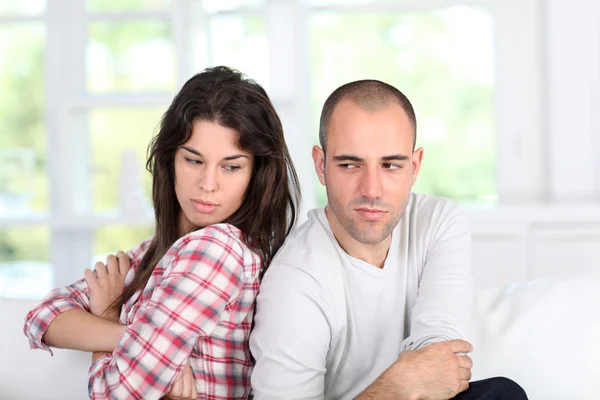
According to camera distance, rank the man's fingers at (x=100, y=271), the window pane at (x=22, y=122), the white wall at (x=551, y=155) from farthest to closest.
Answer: the window pane at (x=22, y=122) → the white wall at (x=551, y=155) → the man's fingers at (x=100, y=271)

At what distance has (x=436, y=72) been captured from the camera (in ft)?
12.5

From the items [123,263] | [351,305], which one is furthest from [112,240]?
Answer: [351,305]

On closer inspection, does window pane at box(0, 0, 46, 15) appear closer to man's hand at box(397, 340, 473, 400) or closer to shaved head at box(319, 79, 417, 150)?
shaved head at box(319, 79, 417, 150)

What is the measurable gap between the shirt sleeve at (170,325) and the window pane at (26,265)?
2735mm

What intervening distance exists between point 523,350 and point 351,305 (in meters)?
0.44

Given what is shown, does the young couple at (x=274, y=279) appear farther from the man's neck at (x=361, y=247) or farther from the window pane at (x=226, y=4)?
the window pane at (x=226, y=4)

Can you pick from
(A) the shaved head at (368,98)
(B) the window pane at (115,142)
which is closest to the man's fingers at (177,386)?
(A) the shaved head at (368,98)

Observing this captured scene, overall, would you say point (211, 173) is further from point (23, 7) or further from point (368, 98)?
point (23, 7)

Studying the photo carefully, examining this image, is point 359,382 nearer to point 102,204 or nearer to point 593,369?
point 593,369

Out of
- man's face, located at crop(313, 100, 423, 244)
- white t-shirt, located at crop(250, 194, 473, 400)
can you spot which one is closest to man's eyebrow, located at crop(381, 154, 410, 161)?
man's face, located at crop(313, 100, 423, 244)

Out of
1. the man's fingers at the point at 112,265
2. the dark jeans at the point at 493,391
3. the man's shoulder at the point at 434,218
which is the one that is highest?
the man's shoulder at the point at 434,218

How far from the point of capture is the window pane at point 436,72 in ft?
Result: 12.4

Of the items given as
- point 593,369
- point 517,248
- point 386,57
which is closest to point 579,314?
point 593,369

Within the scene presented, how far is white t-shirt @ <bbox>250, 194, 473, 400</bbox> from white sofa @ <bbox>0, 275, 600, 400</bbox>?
182mm
